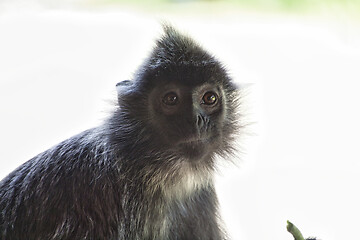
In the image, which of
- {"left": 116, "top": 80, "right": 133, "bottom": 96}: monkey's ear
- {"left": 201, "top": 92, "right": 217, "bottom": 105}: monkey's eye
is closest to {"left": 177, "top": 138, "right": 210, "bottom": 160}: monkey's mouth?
{"left": 201, "top": 92, "right": 217, "bottom": 105}: monkey's eye

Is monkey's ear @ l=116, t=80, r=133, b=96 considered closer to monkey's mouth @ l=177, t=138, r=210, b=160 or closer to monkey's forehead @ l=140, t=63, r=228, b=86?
monkey's forehead @ l=140, t=63, r=228, b=86

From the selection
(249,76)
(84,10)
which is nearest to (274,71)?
(249,76)

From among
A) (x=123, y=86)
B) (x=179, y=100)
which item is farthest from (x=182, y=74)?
(x=123, y=86)

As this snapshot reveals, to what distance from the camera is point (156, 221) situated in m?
1.77

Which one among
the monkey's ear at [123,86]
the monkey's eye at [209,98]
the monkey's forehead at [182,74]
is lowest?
the monkey's eye at [209,98]

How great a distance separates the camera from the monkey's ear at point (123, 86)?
1.86 m

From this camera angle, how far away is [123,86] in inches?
73.4

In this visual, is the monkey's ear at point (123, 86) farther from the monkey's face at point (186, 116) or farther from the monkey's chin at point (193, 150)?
the monkey's chin at point (193, 150)

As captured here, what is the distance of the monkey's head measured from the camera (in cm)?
172

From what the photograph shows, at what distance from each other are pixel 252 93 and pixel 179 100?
42cm

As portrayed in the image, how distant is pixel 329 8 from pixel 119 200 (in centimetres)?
112

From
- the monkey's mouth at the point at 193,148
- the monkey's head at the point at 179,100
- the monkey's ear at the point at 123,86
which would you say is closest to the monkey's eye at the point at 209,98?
the monkey's head at the point at 179,100

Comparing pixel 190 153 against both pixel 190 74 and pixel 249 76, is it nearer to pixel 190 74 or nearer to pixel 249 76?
pixel 190 74

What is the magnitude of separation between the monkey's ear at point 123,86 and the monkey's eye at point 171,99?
164 mm
